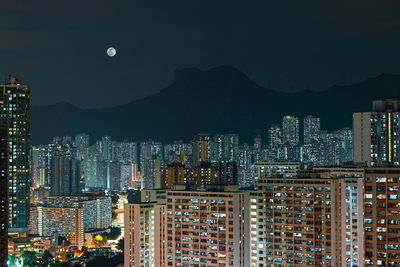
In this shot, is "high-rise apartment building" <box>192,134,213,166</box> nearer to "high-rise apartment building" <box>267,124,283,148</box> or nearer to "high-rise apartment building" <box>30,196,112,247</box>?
"high-rise apartment building" <box>267,124,283,148</box>

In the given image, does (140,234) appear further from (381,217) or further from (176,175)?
(176,175)

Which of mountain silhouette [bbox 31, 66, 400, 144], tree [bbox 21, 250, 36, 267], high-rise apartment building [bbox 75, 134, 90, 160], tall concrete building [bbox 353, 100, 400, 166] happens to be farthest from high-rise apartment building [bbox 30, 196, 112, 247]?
high-rise apartment building [bbox 75, 134, 90, 160]

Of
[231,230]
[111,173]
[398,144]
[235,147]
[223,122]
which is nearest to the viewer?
[231,230]

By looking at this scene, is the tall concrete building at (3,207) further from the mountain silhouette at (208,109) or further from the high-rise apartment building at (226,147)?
the high-rise apartment building at (226,147)

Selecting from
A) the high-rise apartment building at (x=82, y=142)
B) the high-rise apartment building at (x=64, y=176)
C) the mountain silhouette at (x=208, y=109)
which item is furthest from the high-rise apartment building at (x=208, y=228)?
the high-rise apartment building at (x=82, y=142)

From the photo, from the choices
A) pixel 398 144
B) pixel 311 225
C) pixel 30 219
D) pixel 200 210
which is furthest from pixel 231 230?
pixel 30 219

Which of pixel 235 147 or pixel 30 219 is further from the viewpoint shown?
pixel 235 147

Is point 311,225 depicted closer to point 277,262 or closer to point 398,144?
point 277,262
